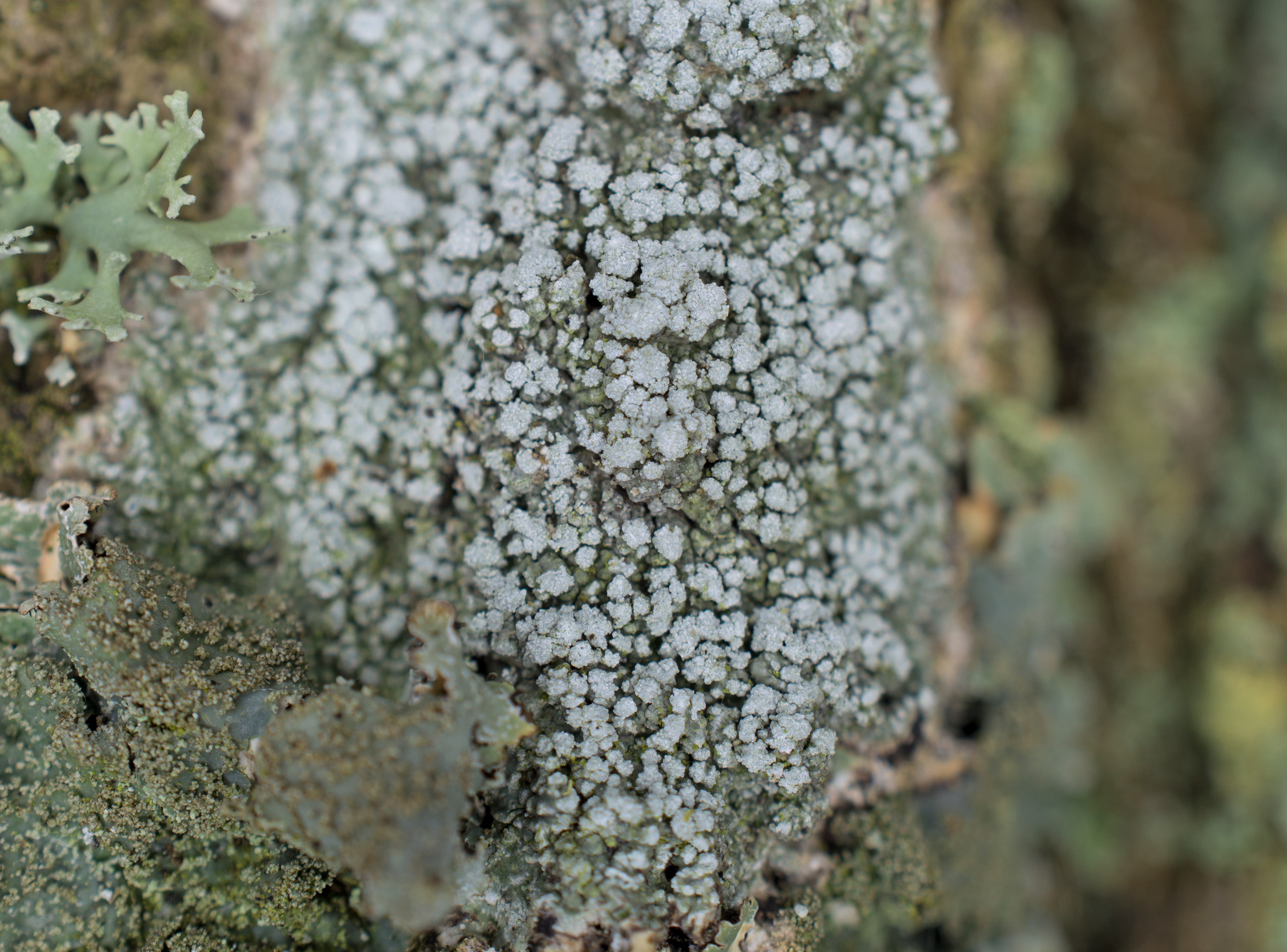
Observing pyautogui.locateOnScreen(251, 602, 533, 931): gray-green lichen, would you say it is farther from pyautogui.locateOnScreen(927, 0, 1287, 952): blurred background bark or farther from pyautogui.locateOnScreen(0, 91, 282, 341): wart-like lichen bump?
pyautogui.locateOnScreen(927, 0, 1287, 952): blurred background bark

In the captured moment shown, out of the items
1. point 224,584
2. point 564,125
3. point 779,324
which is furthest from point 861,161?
point 224,584

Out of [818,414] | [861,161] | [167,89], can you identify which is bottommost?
[818,414]

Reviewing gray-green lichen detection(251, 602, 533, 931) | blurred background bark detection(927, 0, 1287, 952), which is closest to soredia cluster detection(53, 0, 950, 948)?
gray-green lichen detection(251, 602, 533, 931)

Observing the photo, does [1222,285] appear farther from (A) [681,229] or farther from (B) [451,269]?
(B) [451,269]

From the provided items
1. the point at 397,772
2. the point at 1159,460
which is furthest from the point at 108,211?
the point at 1159,460

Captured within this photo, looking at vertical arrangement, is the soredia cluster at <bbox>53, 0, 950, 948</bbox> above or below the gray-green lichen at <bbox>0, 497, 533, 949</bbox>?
above

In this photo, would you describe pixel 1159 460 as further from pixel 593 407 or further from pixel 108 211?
pixel 108 211
